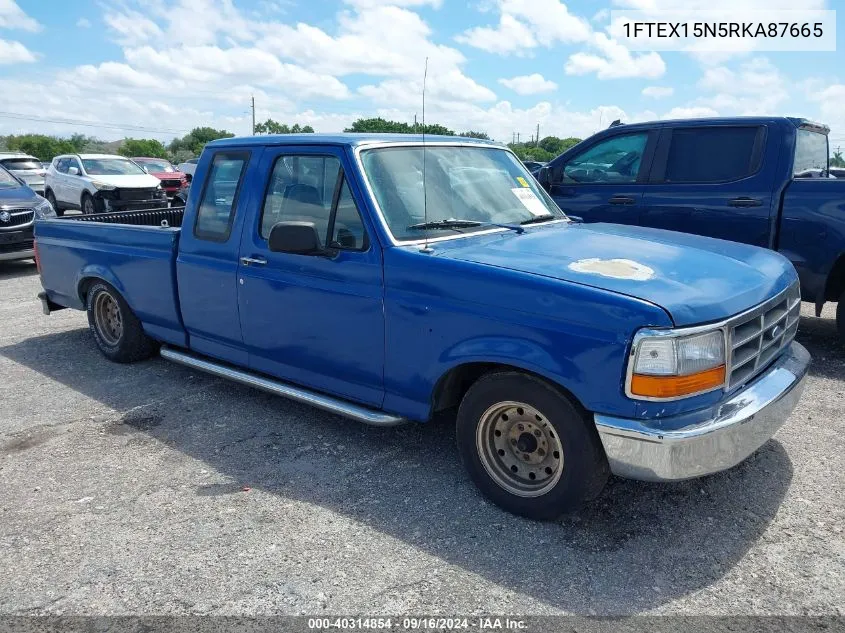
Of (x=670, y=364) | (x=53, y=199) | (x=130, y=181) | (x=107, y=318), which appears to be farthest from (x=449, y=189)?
(x=53, y=199)

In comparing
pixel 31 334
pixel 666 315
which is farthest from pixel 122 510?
pixel 31 334

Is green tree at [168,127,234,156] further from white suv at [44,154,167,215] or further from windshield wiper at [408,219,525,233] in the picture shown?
windshield wiper at [408,219,525,233]

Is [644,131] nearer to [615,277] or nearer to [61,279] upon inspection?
[615,277]

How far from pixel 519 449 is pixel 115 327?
4003 millimetres

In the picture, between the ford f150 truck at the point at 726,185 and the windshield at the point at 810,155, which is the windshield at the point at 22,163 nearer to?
the ford f150 truck at the point at 726,185

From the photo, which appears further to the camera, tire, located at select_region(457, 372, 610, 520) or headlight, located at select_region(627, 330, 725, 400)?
tire, located at select_region(457, 372, 610, 520)

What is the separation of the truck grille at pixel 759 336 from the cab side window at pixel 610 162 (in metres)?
3.34

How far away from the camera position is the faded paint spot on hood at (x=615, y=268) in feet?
10.2

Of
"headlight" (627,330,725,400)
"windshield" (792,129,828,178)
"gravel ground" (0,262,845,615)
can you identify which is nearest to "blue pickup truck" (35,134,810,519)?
"headlight" (627,330,725,400)

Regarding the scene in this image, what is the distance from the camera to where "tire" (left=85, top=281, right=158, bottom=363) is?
5566mm

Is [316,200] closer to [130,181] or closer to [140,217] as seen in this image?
[140,217]

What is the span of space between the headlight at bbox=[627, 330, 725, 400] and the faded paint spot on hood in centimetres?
39

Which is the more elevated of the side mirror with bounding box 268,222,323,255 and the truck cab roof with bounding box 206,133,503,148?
the truck cab roof with bounding box 206,133,503,148

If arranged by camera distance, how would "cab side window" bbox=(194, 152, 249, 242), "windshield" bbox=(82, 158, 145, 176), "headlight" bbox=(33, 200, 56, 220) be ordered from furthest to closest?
"windshield" bbox=(82, 158, 145, 176) < "headlight" bbox=(33, 200, 56, 220) < "cab side window" bbox=(194, 152, 249, 242)
